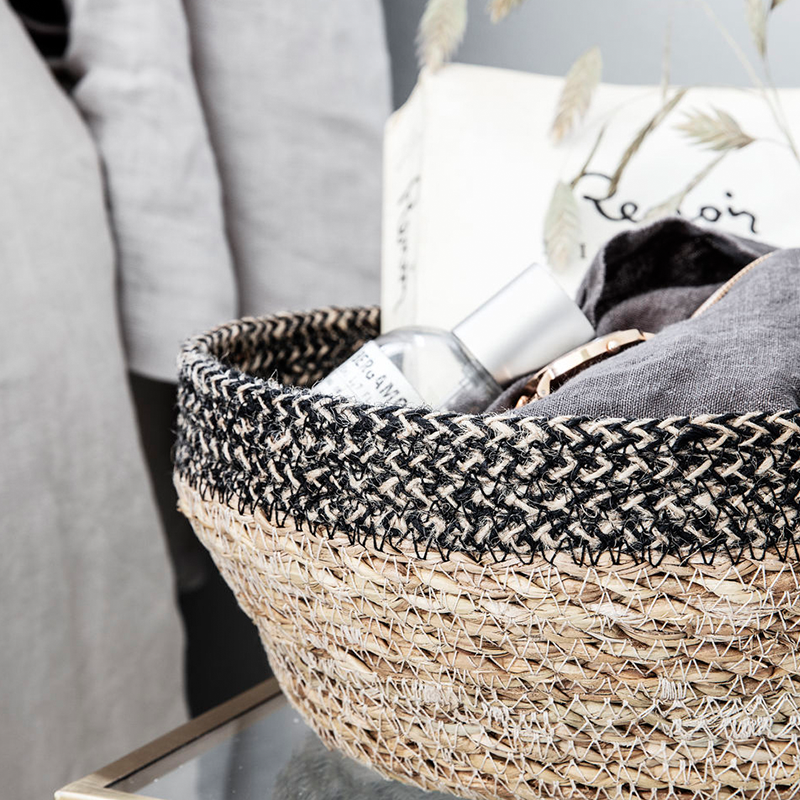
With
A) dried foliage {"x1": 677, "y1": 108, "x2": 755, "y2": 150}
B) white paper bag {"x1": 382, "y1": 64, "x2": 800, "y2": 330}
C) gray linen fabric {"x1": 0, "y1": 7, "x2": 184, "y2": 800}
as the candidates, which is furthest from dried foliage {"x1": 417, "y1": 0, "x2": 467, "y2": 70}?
gray linen fabric {"x1": 0, "y1": 7, "x2": 184, "y2": 800}

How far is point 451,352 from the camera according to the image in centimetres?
34

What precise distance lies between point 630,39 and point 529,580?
1.48 ft

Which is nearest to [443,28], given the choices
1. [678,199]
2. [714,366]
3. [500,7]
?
[500,7]

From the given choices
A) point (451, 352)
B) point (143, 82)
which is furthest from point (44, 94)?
point (451, 352)

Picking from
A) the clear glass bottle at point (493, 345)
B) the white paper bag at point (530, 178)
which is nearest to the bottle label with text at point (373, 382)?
the clear glass bottle at point (493, 345)

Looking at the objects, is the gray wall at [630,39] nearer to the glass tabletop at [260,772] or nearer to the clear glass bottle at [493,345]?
the clear glass bottle at [493,345]

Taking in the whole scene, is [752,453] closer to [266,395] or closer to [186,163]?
[266,395]

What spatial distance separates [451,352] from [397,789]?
169mm

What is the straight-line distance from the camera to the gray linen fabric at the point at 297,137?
595mm

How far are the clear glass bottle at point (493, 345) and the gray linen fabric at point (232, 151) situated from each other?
277mm

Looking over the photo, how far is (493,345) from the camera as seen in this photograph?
13.3 inches

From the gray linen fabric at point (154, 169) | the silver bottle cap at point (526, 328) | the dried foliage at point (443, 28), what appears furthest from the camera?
the gray linen fabric at point (154, 169)

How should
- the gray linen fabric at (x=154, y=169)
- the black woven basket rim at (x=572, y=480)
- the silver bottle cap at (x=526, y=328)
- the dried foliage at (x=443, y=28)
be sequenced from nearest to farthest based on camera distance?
the black woven basket rim at (x=572, y=480), the silver bottle cap at (x=526, y=328), the dried foliage at (x=443, y=28), the gray linen fabric at (x=154, y=169)

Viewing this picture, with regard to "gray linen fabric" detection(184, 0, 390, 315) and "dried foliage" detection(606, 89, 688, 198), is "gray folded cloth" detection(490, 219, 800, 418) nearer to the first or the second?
"dried foliage" detection(606, 89, 688, 198)
